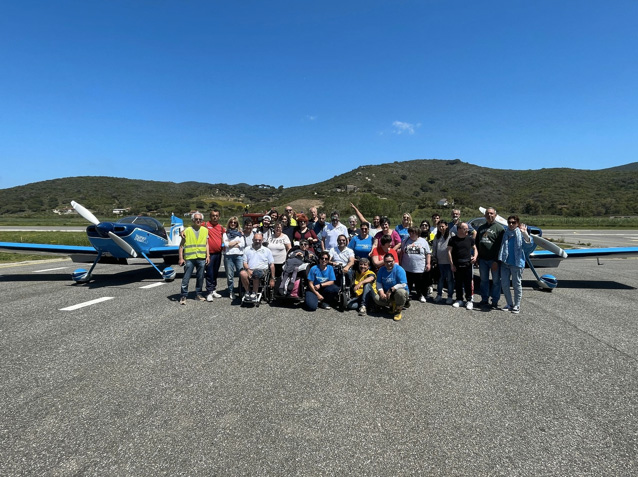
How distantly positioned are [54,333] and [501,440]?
5306 millimetres

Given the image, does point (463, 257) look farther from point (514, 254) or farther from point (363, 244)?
point (363, 244)

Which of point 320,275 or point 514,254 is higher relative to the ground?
point 514,254

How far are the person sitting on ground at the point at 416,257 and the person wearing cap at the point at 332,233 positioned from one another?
1281 mm

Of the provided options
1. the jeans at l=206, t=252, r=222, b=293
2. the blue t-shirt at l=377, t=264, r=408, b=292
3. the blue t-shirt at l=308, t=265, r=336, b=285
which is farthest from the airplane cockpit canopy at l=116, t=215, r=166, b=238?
the blue t-shirt at l=377, t=264, r=408, b=292

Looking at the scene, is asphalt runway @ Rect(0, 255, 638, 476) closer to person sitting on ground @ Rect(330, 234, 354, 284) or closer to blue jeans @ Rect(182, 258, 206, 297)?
blue jeans @ Rect(182, 258, 206, 297)

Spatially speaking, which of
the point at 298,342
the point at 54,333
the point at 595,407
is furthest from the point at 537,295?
the point at 54,333

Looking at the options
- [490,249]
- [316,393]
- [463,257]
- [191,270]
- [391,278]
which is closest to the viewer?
[316,393]

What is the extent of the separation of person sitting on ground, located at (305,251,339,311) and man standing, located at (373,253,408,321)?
Result: 2.51ft

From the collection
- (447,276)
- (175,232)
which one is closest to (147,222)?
(175,232)

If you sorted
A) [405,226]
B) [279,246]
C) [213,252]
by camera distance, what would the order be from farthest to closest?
[405,226] → [213,252] → [279,246]

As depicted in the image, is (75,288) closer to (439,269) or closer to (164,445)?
(164,445)

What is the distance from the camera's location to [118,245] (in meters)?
7.64

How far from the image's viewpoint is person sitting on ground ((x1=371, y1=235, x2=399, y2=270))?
5.96 metres

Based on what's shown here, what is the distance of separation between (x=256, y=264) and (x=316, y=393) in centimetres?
350
